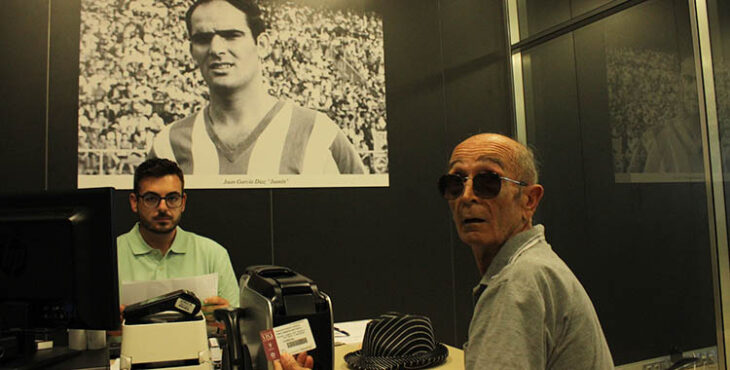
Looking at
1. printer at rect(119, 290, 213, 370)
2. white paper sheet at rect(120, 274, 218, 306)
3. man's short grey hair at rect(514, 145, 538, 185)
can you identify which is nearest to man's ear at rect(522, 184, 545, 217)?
man's short grey hair at rect(514, 145, 538, 185)

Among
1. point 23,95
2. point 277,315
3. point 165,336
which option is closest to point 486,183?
point 277,315

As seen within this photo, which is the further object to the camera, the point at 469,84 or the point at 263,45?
the point at 469,84

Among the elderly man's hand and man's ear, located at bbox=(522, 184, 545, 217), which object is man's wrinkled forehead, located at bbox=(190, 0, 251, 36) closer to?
man's ear, located at bbox=(522, 184, 545, 217)

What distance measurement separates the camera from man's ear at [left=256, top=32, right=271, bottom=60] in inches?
146

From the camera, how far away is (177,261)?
2.95 metres

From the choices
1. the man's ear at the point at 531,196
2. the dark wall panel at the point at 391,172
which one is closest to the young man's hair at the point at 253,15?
the dark wall panel at the point at 391,172

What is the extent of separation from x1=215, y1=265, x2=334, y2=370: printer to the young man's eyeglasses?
54.2 inches

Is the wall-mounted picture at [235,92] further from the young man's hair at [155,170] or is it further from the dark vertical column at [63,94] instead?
the young man's hair at [155,170]

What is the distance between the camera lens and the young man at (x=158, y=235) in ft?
9.05

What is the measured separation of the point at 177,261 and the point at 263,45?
163 cm

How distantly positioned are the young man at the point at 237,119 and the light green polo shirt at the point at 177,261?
67 cm

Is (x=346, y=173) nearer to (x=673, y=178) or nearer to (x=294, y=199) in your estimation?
(x=294, y=199)

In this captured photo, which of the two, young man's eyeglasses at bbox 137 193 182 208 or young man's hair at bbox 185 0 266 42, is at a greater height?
young man's hair at bbox 185 0 266 42

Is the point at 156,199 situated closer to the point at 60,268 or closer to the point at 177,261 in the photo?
the point at 177,261
